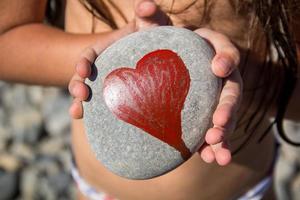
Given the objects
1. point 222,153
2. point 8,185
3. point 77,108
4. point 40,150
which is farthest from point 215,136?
point 40,150

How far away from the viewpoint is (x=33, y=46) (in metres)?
1.25

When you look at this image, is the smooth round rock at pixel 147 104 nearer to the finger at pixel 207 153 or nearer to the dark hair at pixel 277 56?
the finger at pixel 207 153

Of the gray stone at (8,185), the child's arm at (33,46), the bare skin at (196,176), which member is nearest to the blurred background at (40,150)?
the gray stone at (8,185)

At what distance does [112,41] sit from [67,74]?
0.70ft

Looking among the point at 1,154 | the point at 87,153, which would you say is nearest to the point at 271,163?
the point at 87,153

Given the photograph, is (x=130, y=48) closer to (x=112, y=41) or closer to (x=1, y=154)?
(x=112, y=41)

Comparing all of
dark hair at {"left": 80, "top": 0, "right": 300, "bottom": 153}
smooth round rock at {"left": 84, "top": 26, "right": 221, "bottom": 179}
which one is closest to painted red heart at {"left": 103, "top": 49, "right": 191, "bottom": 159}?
smooth round rock at {"left": 84, "top": 26, "right": 221, "bottom": 179}

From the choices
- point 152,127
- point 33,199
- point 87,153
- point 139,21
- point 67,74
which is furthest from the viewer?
point 33,199

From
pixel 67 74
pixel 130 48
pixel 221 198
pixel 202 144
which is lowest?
pixel 221 198

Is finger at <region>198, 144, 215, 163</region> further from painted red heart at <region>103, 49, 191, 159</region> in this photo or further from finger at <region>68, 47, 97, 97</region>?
finger at <region>68, 47, 97, 97</region>

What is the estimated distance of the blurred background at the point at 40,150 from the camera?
2.36 m

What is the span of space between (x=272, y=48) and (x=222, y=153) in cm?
43

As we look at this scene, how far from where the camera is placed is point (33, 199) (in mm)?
2379

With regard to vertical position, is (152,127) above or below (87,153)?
above
